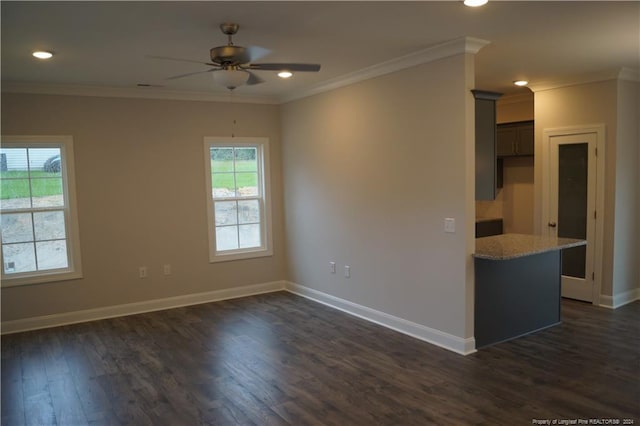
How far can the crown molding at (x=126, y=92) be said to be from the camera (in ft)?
16.7

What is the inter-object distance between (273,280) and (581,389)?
4113 millimetres

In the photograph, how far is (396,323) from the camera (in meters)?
4.84

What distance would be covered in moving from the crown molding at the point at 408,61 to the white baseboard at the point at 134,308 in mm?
2667

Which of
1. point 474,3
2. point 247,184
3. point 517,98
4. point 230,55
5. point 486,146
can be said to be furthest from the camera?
point 517,98

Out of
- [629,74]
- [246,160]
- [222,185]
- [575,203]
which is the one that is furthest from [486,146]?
[222,185]

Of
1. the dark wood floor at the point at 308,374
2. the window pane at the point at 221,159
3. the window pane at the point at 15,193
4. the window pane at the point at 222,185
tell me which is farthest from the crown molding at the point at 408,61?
the window pane at the point at 15,193

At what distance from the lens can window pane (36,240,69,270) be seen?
209 inches

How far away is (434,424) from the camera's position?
3027 mm

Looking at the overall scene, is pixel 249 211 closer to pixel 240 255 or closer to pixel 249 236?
pixel 249 236

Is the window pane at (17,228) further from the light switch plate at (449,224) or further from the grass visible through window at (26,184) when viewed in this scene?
the light switch plate at (449,224)

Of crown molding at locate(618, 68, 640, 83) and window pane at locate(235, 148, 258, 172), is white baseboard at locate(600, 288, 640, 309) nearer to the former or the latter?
crown molding at locate(618, 68, 640, 83)

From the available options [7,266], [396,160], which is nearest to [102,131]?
[7,266]

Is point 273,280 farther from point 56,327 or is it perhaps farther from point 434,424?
point 434,424

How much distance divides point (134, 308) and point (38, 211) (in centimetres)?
151
